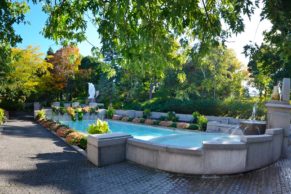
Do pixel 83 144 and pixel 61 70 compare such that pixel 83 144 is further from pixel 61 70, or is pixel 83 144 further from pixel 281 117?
pixel 61 70

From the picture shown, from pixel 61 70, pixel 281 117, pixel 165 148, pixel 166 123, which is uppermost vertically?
pixel 61 70

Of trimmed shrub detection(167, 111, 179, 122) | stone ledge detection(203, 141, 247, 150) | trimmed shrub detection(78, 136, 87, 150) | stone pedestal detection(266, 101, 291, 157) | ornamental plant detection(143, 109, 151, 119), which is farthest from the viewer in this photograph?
ornamental plant detection(143, 109, 151, 119)

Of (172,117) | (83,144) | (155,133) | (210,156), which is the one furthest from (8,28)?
(172,117)

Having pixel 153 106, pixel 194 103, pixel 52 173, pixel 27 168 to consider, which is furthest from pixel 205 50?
pixel 153 106

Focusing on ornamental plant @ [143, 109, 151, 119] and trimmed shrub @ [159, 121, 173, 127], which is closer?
trimmed shrub @ [159, 121, 173, 127]

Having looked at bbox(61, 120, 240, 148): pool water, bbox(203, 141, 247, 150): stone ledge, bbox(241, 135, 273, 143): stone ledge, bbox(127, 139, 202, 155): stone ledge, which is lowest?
bbox(61, 120, 240, 148): pool water

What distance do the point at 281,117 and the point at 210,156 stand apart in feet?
13.3

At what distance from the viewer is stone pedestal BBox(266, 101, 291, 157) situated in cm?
830

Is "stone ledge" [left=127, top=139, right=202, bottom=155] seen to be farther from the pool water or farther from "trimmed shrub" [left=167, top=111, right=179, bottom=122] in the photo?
"trimmed shrub" [left=167, top=111, right=179, bottom=122]

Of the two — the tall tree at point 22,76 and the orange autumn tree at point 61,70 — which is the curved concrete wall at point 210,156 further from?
the orange autumn tree at point 61,70

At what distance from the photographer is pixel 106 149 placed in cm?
695

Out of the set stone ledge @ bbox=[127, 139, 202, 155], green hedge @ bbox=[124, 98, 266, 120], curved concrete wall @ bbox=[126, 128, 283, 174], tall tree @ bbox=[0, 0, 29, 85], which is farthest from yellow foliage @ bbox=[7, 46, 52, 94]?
curved concrete wall @ bbox=[126, 128, 283, 174]

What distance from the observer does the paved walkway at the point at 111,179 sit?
5.20 metres

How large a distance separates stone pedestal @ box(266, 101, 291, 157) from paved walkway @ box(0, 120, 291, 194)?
989 mm
